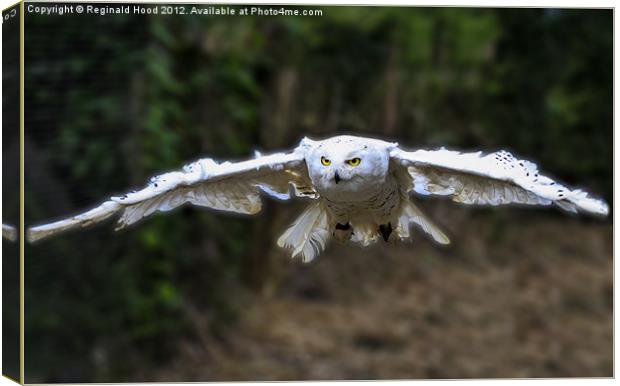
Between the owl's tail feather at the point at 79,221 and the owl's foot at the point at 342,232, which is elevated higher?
the owl's tail feather at the point at 79,221

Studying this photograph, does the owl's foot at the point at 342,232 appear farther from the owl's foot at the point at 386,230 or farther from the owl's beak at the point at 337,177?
the owl's beak at the point at 337,177

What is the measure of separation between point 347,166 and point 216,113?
8.20 ft

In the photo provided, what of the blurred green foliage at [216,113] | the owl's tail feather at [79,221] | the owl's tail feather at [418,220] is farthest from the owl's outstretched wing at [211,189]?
the blurred green foliage at [216,113]

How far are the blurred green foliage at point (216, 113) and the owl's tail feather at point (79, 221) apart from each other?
138 cm

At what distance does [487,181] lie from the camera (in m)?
1.88

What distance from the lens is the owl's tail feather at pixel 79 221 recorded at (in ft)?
6.44

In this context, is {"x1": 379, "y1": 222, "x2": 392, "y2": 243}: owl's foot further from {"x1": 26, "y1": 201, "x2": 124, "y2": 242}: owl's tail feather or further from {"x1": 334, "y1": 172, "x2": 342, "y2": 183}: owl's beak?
{"x1": 26, "y1": 201, "x2": 124, "y2": 242}: owl's tail feather

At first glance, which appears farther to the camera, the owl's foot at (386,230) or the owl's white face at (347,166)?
the owl's foot at (386,230)

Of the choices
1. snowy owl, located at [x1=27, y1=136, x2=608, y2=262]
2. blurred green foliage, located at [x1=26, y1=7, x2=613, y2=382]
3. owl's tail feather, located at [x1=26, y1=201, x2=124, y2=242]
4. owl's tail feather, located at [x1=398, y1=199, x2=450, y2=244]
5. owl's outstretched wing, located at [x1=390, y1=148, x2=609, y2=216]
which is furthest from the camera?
blurred green foliage, located at [x1=26, y1=7, x2=613, y2=382]

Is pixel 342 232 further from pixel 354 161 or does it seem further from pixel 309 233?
pixel 354 161

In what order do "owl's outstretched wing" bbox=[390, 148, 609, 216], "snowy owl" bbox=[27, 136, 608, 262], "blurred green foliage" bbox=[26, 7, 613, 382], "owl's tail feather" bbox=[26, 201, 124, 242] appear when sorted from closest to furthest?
1. "owl's outstretched wing" bbox=[390, 148, 609, 216]
2. "snowy owl" bbox=[27, 136, 608, 262]
3. "owl's tail feather" bbox=[26, 201, 124, 242]
4. "blurred green foliage" bbox=[26, 7, 613, 382]

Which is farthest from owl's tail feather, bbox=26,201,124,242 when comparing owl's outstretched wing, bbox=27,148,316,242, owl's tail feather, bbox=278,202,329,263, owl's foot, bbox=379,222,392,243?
owl's foot, bbox=379,222,392,243

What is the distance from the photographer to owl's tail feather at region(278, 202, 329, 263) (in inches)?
86.5

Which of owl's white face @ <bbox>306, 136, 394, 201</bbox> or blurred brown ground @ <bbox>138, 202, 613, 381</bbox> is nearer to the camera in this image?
owl's white face @ <bbox>306, 136, 394, 201</bbox>
